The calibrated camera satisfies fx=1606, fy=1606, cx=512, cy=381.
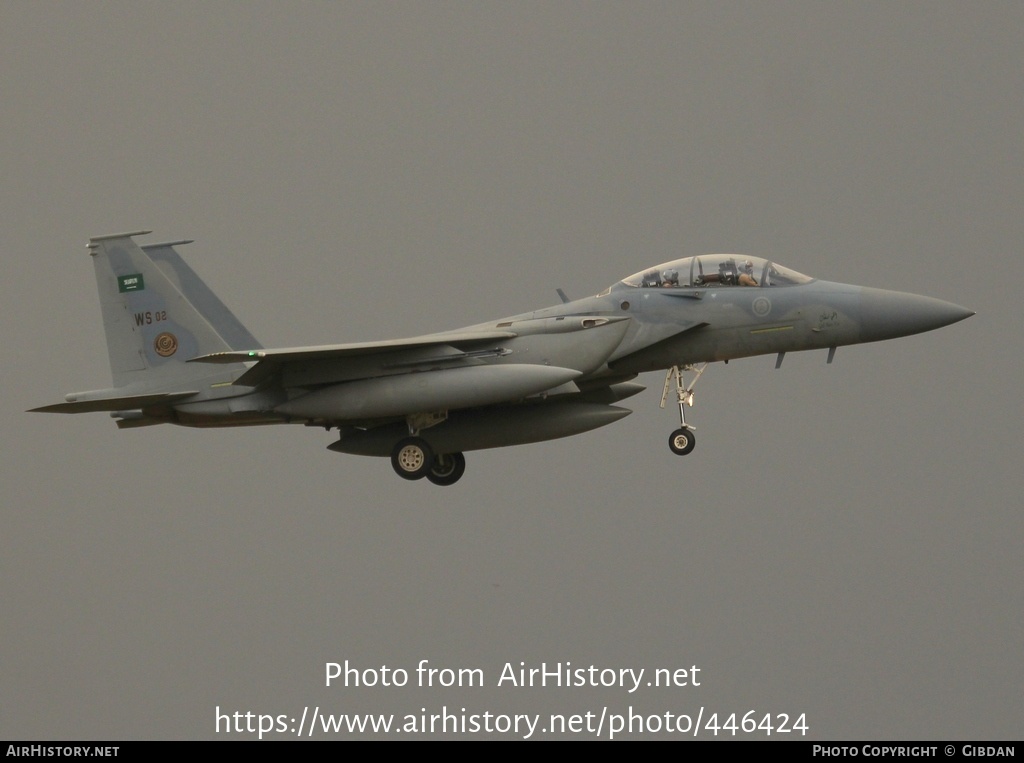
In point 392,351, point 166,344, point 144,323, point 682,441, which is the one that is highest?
point 144,323

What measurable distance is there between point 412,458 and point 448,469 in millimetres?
1214

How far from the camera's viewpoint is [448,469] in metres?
21.3

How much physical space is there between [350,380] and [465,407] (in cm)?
149

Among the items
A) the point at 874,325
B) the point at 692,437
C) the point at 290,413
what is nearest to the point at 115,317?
the point at 290,413

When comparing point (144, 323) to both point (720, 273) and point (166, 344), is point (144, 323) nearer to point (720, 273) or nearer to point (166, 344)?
point (166, 344)

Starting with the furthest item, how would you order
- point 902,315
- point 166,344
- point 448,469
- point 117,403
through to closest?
1. point 448,469
2. point 166,344
3. point 117,403
4. point 902,315

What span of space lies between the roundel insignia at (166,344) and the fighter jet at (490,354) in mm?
18

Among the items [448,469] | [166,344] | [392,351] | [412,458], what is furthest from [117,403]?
[448,469]

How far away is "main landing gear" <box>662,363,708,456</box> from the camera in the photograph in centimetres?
1991

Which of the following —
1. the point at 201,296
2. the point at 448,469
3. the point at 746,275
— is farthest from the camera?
the point at 201,296

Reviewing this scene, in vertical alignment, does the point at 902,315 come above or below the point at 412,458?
above

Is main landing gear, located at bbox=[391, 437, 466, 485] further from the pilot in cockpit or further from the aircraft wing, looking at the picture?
the pilot in cockpit

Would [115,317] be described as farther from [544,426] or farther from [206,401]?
[544,426]

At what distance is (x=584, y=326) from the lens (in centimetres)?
1988
